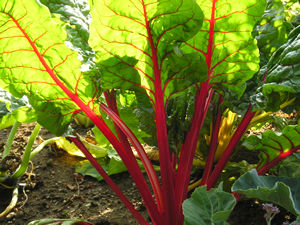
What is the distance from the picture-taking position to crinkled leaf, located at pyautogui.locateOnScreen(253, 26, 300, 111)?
Answer: 3.49 ft

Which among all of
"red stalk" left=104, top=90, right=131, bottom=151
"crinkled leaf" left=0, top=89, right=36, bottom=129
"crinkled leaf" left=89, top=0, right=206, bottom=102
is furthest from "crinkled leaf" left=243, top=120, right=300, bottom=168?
"crinkled leaf" left=0, top=89, right=36, bottom=129

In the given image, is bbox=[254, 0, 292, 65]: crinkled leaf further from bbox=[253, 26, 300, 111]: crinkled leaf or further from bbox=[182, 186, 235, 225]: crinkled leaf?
bbox=[182, 186, 235, 225]: crinkled leaf

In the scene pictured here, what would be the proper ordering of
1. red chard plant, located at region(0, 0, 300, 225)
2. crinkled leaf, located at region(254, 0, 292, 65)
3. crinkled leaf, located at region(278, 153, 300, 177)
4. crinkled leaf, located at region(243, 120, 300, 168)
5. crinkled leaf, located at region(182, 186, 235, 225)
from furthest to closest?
crinkled leaf, located at region(254, 0, 292, 65) < crinkled leaf, located at region(278, 153, 300, 177) < crinkled leaf, located at region(243, 120, 300, 168) < red chard plant, located at region(0, 0, 300, 225) < crinkled leaf, located at region(182, 186, 235, 225)

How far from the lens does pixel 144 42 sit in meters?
1.02

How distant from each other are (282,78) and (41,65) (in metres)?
0.74

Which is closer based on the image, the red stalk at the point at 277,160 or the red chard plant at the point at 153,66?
the red chard plant at the point at 153,66

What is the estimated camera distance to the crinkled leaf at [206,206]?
0.84 m

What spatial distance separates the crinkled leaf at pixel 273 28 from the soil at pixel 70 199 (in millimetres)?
636

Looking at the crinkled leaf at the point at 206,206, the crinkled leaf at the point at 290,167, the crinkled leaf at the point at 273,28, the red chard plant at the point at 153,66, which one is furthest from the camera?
the crinkled leaf at the point at 273,28

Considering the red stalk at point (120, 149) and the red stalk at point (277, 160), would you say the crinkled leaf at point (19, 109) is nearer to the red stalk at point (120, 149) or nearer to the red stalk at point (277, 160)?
the red stalk at point (120, 149)

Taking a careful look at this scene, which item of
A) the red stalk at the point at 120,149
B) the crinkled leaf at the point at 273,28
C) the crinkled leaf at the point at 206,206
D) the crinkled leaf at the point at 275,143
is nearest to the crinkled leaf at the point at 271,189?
the crinkled leaf at the point at 206,206

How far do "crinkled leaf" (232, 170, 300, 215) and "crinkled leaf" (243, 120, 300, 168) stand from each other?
0.15 metres

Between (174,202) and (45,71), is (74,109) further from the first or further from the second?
(174,202)

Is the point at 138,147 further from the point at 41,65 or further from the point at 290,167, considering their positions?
the point at 290,167
